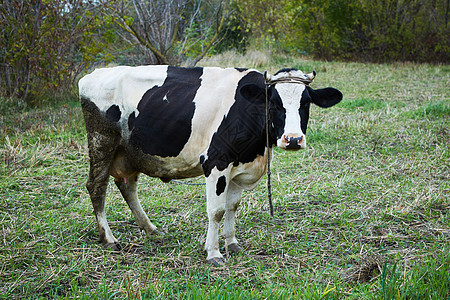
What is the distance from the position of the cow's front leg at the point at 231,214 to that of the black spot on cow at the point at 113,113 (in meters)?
1.15

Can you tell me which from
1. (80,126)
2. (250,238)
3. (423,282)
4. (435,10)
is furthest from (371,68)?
(423,282)

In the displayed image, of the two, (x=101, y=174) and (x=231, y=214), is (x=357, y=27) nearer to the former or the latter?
(x=231, y=214)

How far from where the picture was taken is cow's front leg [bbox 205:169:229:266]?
361 centimetres

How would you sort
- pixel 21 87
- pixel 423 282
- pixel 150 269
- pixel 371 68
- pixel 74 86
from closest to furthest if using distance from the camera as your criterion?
pixel 423 282, pixel 150 269, pixel 21 87, pixel 74 86, pixel 371 68

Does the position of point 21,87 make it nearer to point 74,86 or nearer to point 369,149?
point 74,86

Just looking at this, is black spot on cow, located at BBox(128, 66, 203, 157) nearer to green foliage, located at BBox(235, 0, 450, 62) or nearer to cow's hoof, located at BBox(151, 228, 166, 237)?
cow's hoof, located at BBox(151, 228, 166, 237)

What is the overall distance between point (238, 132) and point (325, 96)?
0.76 m

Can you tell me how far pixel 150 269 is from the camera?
353 centimetres

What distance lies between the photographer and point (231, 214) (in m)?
4.02

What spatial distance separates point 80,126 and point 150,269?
4.93 metres

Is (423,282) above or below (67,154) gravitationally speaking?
above

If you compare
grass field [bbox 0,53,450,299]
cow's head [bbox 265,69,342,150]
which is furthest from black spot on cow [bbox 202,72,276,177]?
grass field [bbox 0,53,450,299]

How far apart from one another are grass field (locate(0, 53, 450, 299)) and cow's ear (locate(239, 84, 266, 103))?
1.30 m

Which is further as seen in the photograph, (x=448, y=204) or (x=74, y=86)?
(x=74, y=86)
